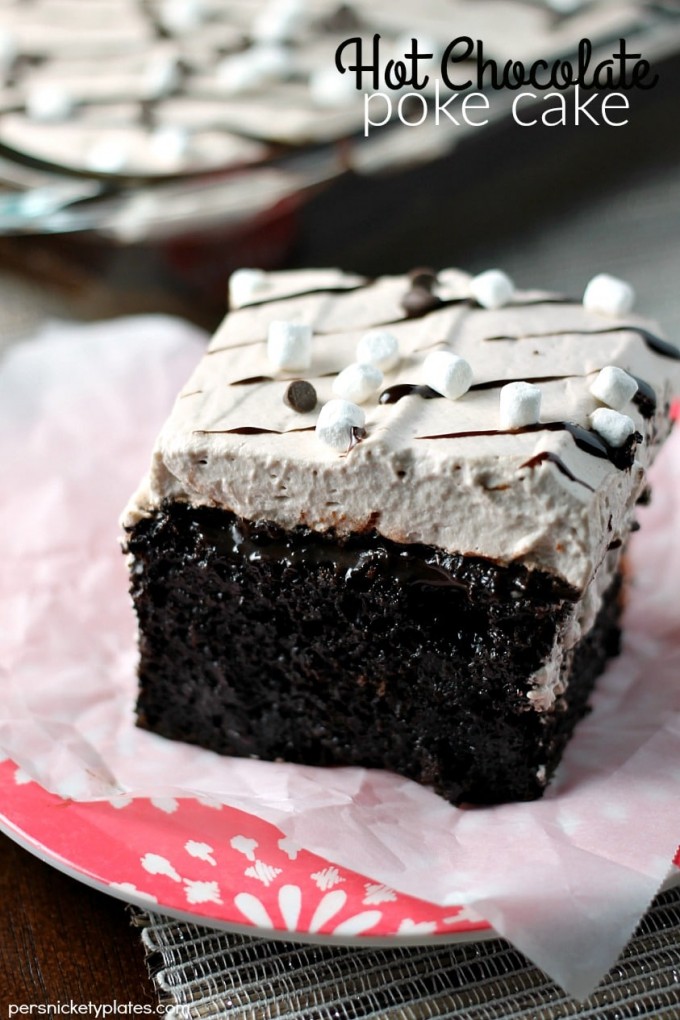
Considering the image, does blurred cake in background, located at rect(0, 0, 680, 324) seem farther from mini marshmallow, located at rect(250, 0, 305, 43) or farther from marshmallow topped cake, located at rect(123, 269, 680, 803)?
marshmallow topped cake, located at rect(123, 269, 680, 803)

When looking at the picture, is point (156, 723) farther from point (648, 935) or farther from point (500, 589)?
point (648, 935)

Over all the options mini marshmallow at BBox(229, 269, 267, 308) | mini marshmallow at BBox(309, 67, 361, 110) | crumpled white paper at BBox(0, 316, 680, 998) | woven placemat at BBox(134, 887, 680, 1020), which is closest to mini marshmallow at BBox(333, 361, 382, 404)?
mini marshmallow at BBox(229, 269, 267, 308)

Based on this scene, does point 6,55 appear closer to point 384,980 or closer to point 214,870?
point 214,870

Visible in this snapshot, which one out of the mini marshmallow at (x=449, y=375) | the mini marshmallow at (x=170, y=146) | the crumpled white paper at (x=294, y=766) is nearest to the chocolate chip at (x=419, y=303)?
the mini marshmallow at (x=449, y=375)

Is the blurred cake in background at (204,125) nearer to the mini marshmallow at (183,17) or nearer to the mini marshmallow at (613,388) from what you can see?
the mini marshmallow at (183,17)

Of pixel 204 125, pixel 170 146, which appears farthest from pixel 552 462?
pixel 204 125

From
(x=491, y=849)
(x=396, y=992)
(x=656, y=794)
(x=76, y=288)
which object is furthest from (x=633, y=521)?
(x=76, y=288)
